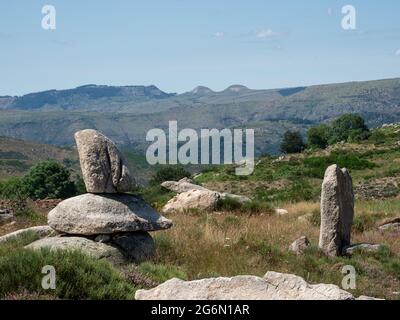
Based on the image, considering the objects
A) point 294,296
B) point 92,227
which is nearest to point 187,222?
point 92,227

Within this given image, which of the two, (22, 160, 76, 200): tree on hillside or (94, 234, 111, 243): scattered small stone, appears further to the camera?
(22, 160, 76, 200): tree on hillside

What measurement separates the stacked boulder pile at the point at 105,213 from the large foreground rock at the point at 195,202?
944cm

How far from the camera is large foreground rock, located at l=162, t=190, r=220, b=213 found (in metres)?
22.1

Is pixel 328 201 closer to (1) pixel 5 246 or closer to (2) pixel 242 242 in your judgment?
(2) pixel 242 242

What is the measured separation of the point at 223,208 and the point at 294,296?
15609mm

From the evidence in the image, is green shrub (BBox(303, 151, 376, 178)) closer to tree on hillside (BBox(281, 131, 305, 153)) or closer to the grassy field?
the grassy field

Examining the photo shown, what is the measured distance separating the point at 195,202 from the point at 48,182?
3512 cm

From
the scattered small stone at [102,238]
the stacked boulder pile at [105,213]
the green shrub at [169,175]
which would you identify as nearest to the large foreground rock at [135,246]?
the stacked boulder pile at [105,213]

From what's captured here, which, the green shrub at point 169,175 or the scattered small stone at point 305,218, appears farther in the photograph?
the green shrub at point 169,175

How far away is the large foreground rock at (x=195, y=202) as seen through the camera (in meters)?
22.1

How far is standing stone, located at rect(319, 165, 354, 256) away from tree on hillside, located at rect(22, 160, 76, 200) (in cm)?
4143

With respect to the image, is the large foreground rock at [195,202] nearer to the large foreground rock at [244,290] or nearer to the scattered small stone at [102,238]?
the scattered small stone at [102,238]

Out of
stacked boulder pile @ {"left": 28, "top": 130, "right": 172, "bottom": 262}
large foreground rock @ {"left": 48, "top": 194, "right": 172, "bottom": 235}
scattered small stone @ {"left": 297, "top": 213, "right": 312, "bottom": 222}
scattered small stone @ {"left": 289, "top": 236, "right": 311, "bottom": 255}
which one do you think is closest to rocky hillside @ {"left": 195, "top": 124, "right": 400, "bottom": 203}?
scattered small stone @ {"left": 297, "top": 213, "right": 312, "bottom": 222}

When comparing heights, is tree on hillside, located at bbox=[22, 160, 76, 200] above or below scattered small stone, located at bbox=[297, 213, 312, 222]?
below
